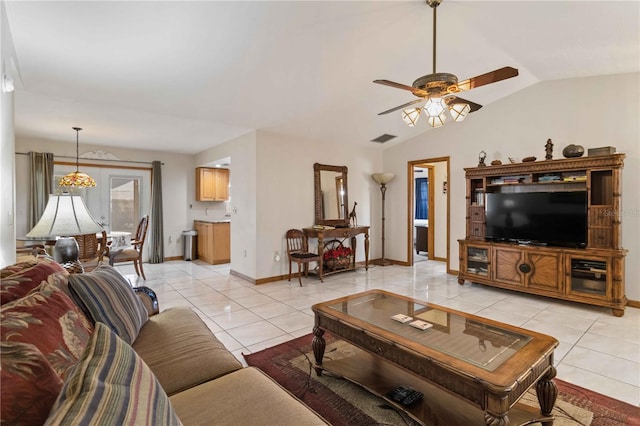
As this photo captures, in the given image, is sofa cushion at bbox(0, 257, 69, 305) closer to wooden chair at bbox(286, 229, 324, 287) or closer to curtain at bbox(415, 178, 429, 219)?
wooden chair at bbox(286, 229, 324, 287)

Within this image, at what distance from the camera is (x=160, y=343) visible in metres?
1.75

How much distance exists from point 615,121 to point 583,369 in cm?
332

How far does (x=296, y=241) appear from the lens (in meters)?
5.43

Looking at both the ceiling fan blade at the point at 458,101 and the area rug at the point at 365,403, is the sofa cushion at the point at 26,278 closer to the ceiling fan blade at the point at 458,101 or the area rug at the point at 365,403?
the area rug at the point at 365,403

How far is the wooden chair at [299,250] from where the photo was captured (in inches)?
199

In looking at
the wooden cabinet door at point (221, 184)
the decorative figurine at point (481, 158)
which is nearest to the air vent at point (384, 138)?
the decorative figurine at point (481, 158)

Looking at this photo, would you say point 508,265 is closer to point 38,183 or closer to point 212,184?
point 212,184

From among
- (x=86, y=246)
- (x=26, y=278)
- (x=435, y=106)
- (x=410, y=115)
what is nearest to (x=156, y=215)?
(x=86, y=246)

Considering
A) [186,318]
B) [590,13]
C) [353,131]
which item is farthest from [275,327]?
[590,13]

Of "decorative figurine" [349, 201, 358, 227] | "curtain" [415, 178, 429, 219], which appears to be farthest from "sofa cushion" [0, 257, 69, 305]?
"curtain" [415, 178, 429, 219]

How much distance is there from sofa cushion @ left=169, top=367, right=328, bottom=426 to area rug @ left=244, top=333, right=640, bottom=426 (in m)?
0.73

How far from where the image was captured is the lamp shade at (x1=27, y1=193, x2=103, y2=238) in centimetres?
219

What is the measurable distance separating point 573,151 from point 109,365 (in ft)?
16.6

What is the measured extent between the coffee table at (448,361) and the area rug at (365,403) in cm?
11
